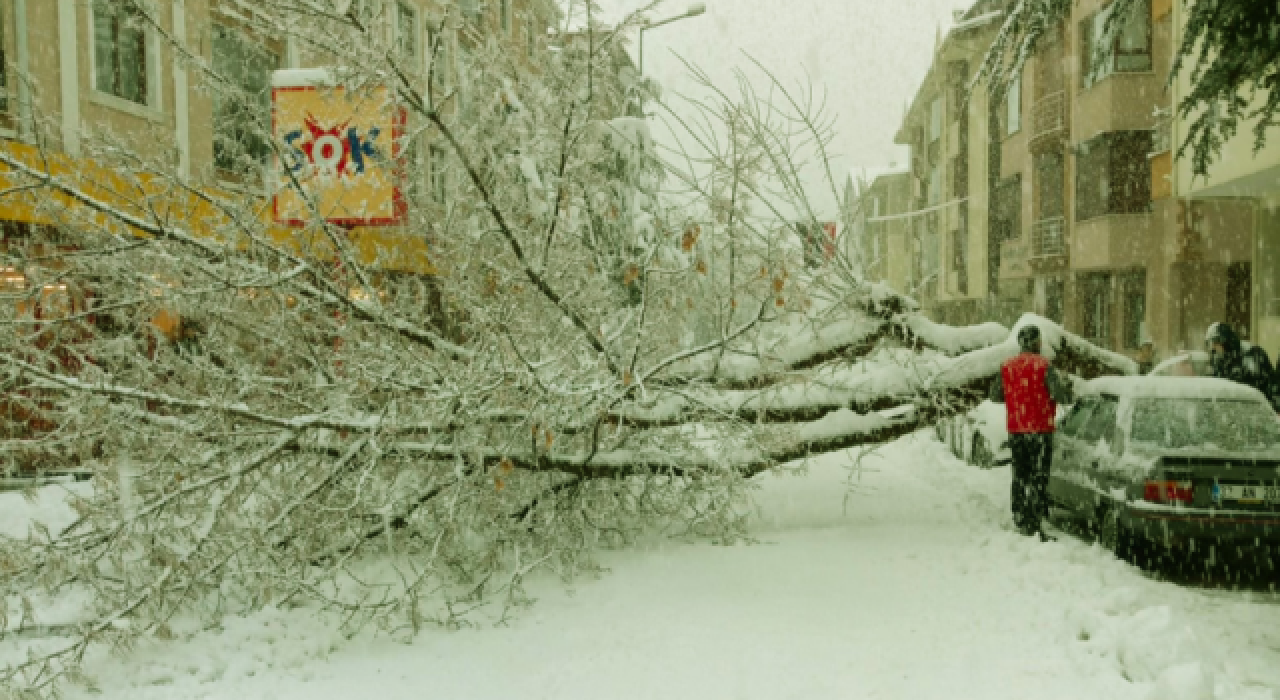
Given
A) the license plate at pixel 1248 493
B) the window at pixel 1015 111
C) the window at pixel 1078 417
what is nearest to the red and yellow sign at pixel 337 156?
the license plate at pixel 1248 493

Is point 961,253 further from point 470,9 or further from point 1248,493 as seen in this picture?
point 470,9

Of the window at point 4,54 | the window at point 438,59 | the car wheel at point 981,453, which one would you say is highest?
the window at point 4,54

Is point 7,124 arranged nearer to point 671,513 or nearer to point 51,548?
point 51,548

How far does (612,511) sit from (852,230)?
323cm

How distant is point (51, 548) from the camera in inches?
221

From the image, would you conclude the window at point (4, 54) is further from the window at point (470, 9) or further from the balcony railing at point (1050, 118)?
the balcony railing at point (1050, 118)

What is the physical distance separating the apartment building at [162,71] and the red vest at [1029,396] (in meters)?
4.94

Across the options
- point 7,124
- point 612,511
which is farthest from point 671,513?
point 7,124

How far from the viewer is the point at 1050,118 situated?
28172 mm

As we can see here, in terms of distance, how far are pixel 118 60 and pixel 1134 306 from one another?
24.6 m

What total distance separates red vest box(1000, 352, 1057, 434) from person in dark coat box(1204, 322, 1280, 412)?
2885mm

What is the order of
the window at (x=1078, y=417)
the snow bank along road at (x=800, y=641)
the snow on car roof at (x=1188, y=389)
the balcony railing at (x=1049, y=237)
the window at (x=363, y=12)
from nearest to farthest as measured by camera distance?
the snow bank along road at (x=800, y=641) → the window at (x=363, y=12) → the snow on car roof at (x=1188, y=389) → the window at (x=1078, y=417) → the balcony railing at (x=1049, y=237)

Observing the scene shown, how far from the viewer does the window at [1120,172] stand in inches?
973

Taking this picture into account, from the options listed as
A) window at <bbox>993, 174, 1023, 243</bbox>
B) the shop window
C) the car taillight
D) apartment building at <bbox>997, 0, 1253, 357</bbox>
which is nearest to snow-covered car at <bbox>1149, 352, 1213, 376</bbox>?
the car taillight
